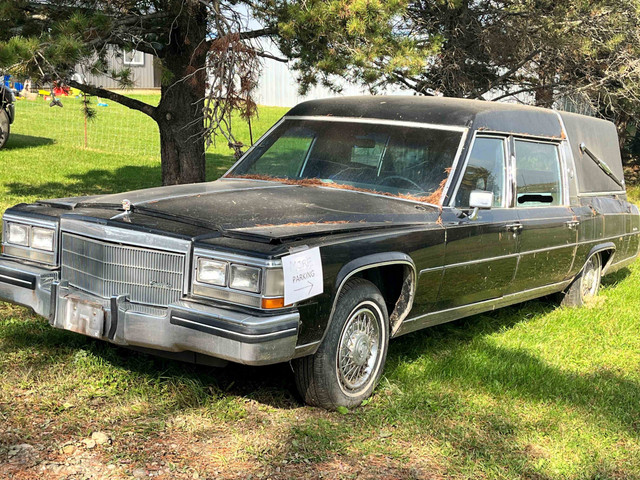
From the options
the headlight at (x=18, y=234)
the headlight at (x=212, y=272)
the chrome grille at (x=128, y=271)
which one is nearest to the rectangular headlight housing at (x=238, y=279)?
the headlight at (x=212, y=272)

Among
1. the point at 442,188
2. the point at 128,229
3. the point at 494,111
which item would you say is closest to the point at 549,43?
the point at 494,111

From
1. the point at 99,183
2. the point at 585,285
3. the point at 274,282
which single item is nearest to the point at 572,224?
the point at 585,285

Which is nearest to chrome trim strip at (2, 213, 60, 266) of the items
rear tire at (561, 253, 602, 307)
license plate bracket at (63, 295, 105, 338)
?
license plate bracket at (63, 295, 105, 338)

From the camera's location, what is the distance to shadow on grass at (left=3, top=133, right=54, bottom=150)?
17872 millimetres

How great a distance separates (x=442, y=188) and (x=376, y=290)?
1024 millimetres

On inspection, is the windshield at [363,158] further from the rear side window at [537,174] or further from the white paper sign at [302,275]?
the white paper sign at [302,275]

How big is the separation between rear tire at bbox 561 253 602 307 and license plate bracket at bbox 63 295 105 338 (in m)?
4.64

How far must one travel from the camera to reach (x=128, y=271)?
404 centimetres

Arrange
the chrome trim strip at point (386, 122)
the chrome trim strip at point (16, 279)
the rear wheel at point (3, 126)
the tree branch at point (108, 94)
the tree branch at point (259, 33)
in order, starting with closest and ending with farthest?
the chrome trim strip at point (16, 279)
the chrome trim strip at point (386, 122)
the tree branch at point (108, 94)
the tree branch at point (259, 33)
the rear wheel at point (3, 126)

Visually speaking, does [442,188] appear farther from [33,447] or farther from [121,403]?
[33,447]

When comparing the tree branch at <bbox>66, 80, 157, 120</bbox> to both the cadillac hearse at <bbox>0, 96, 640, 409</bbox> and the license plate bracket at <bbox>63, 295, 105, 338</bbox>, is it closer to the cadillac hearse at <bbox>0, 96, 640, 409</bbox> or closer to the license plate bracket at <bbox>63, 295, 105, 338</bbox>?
the cadillac hearse at <bbox>0, 96, 640, 409</bbox>

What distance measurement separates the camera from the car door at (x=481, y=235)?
199 inches

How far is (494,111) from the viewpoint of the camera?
5.68 metres

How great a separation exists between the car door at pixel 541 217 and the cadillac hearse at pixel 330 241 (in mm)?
18
